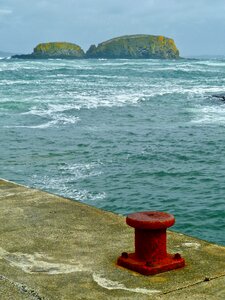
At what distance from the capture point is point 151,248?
499 centimetres

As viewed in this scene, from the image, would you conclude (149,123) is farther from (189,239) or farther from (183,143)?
(189,239)

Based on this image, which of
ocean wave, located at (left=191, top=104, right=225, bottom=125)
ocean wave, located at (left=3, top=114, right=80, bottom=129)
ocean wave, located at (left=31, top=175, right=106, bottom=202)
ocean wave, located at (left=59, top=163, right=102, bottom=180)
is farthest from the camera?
ocean wave, located at (left=191, top=104, right=225, bottom=125)

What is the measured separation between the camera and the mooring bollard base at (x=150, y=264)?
4898mm

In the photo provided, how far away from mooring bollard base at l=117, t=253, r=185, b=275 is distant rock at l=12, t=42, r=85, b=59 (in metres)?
150

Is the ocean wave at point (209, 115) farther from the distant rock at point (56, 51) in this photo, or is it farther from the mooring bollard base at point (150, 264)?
the distant rock at point (56, 51)

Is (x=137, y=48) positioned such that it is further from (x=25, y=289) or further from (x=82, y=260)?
(x=25, y=289)

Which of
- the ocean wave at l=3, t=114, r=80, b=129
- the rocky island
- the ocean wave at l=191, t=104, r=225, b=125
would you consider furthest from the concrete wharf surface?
the rocky island

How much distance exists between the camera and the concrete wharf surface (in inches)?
180

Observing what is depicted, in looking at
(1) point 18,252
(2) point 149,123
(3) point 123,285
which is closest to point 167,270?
(3) point 123,285

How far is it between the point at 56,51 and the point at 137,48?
74.8 feet

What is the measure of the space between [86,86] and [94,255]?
4099 cm

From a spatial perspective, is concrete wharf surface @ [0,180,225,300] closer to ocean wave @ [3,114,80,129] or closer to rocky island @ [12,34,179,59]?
ocean wave @ [3,114,80,129]

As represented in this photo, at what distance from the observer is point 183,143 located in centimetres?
1906

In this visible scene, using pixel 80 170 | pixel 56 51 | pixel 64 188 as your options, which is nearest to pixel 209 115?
pixel 80 170
